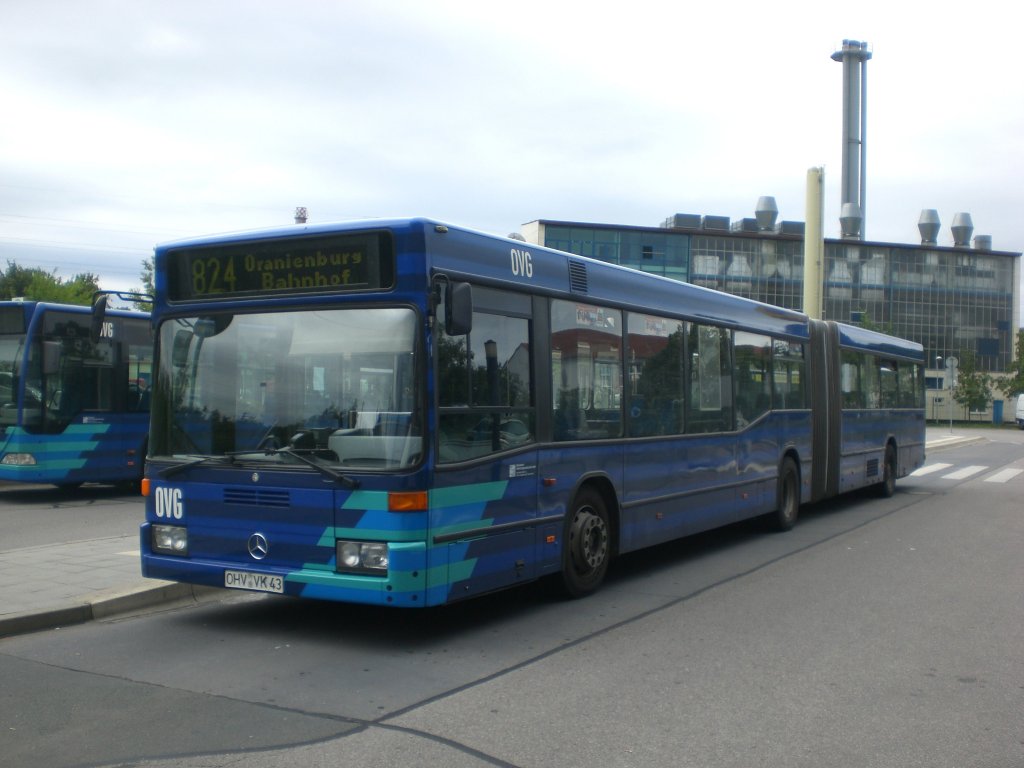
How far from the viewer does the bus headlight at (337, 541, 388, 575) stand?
6.92 m

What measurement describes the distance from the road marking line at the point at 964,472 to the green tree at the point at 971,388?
2254 inches

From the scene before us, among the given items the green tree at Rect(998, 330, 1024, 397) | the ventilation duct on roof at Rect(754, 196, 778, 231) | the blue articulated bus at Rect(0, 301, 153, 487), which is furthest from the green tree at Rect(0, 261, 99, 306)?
the green tree at Rect(998, 330, 1024, 397)

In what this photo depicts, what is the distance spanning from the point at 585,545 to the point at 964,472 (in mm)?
20389

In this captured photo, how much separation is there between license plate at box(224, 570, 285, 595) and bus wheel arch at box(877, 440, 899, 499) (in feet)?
47.1

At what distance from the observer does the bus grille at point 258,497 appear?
23.7 ft

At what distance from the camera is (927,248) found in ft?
317

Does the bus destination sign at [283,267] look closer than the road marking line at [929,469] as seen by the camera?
Yes

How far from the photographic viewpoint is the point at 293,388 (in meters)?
7.24

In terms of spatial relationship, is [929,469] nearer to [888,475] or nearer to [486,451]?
[888,475]

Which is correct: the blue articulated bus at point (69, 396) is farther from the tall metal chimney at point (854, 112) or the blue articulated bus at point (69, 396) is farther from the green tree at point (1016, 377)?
the green tree at point (1016, 377)

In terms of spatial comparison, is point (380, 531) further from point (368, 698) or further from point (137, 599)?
point (137, 599)

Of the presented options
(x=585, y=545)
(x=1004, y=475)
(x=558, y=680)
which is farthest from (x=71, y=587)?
(x=1004, y=475)

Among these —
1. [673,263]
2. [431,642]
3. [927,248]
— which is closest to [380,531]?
[431,642]

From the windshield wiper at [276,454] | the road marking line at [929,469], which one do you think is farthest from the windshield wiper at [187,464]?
the road marking line at [929,469]
